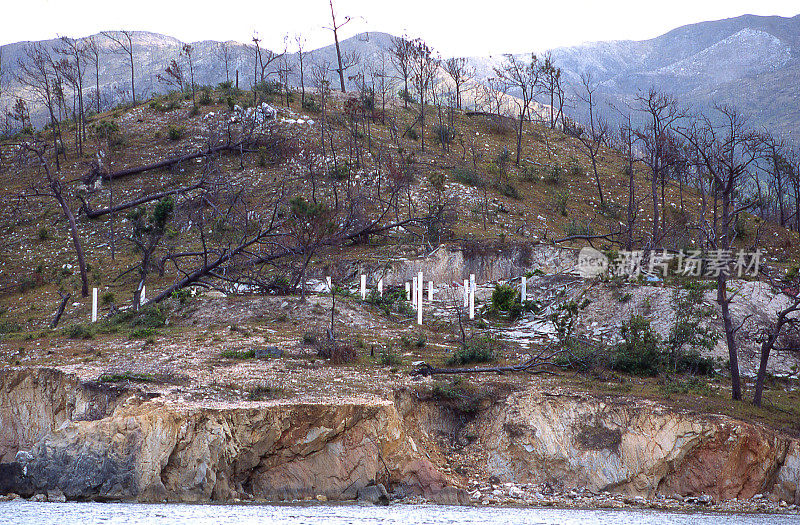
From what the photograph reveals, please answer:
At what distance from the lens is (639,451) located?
1641 cm

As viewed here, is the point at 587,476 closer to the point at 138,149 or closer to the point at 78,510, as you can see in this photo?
the point at 78,510

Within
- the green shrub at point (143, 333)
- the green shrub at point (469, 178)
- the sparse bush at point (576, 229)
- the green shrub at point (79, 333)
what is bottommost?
the green shrub at point (79, 333)

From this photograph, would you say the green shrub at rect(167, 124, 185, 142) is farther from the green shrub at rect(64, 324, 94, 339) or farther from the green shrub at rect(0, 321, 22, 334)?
the green shrub at rect(64, 324, 94, 339)

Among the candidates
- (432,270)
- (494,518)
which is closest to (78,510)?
(494,518)

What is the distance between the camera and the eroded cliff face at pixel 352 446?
15.0 meters

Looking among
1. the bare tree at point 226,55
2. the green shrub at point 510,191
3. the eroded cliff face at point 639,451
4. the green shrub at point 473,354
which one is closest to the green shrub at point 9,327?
the green shrub at point 473,354

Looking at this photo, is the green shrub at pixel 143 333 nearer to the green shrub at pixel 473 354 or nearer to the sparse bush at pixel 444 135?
the green shrub at pixel 473 354

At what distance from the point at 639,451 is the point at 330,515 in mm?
6797

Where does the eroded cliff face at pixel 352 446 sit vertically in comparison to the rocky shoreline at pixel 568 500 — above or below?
above

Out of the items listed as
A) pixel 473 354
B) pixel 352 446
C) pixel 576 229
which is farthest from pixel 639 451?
pixel 576 229

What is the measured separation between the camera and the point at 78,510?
13906 millimetres

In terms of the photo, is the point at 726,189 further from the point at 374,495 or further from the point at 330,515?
the point at 330,515

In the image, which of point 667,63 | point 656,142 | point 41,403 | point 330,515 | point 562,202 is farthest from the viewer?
point 667,63

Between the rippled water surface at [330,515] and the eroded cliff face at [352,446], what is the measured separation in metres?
0.63
